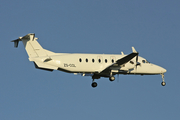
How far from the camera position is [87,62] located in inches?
1994

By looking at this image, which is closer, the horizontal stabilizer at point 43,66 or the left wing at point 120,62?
the horizontal stabilizer at point 43,66

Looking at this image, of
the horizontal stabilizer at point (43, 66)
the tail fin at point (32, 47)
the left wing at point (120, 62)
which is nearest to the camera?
the horizontal stabilizer at point (43, 66)

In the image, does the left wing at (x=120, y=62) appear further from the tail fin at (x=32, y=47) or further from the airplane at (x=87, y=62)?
the tail fin at (x=32, y=47)

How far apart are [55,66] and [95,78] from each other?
785 centimetres

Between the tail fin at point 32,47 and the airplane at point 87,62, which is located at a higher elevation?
the tail fin at point 32,47

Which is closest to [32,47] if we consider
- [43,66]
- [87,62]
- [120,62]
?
[43,66]

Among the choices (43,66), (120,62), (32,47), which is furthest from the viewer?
(120,62)

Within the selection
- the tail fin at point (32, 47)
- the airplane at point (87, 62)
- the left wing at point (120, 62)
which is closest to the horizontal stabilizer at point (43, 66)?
the airplane at point (87, 62)

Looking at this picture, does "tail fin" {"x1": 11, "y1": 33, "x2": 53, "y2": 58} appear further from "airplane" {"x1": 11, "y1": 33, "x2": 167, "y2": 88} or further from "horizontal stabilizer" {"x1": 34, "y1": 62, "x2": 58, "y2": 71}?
"horizontal stabilizer" {"x1": 34, "y1": 62, "x2": 58, "y2": 71}

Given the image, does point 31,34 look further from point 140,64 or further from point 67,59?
point 140,64

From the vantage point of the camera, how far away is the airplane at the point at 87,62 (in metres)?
48.4

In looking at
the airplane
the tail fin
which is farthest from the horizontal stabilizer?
the tail fin

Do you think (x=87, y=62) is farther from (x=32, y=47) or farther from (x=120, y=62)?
(x=32, y=47)

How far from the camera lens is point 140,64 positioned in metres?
55.1
